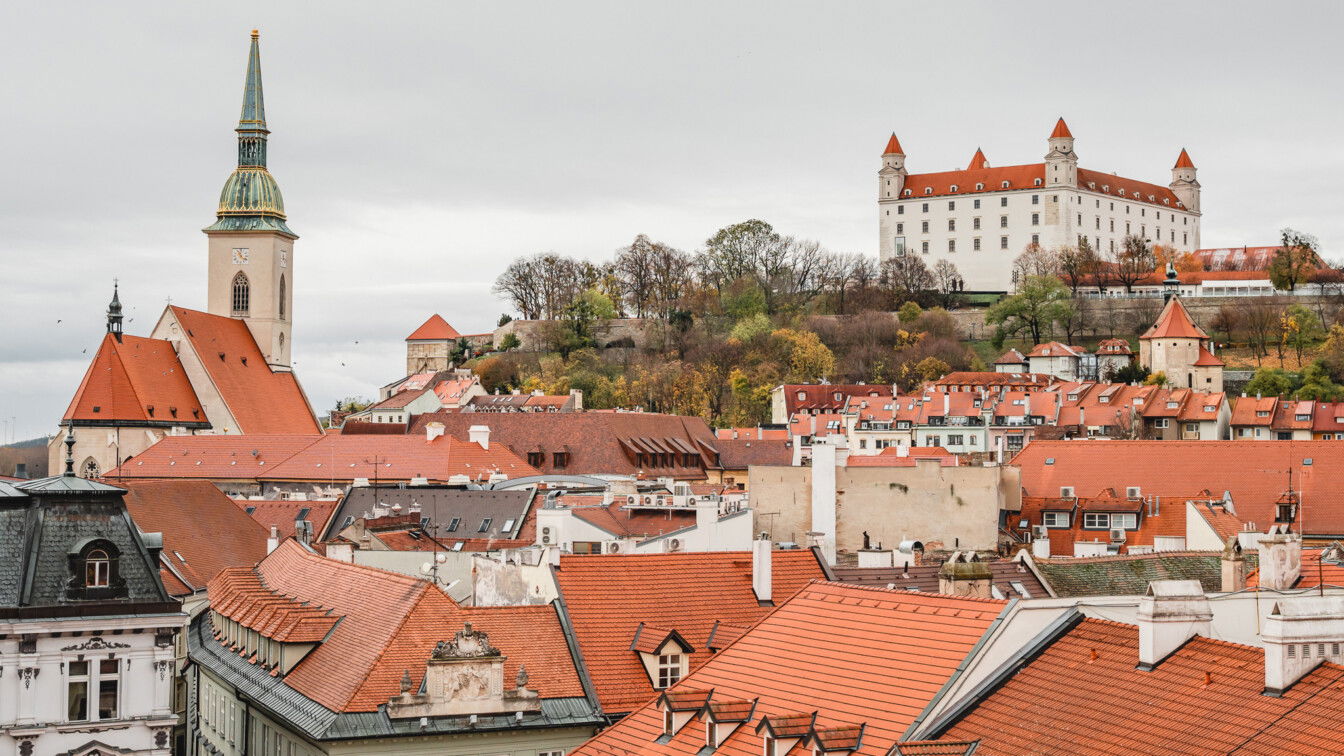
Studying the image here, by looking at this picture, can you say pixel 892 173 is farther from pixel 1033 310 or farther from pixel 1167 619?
pixel 1167 619

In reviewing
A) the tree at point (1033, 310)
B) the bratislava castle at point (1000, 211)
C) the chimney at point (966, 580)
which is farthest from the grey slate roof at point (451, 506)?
the bratislava castle at point (1000, 211)

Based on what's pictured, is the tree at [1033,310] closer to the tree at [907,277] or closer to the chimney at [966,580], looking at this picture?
the tree at [907,277]

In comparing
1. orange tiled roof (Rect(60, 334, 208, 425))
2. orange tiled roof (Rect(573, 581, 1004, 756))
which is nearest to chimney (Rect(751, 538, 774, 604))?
orange tiled roof (Rect(573, 581, 1004, 756))

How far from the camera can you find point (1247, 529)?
4506 centimetres

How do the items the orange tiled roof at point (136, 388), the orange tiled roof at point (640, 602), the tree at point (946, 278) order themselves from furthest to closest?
the tree at point (946, 278) → the orange tiled roof at point (136, 388) → the orange tiled roof at point (640, 602)

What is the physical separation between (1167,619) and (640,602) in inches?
484

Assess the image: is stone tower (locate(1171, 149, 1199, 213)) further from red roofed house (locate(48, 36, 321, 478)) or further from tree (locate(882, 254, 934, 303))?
red roofed house (locate(48, 36, 321, 478))

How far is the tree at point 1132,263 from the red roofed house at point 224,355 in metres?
70.3

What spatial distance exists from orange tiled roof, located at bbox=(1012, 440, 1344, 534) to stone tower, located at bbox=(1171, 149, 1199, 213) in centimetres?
11155

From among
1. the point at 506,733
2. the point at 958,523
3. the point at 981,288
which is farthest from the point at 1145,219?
the point at 506,733

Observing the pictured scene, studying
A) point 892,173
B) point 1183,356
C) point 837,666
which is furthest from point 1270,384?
point 837,666

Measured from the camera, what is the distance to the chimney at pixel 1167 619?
Answer: 1681 centimetres

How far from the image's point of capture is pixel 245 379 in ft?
333

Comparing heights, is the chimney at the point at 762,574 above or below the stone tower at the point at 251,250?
below
